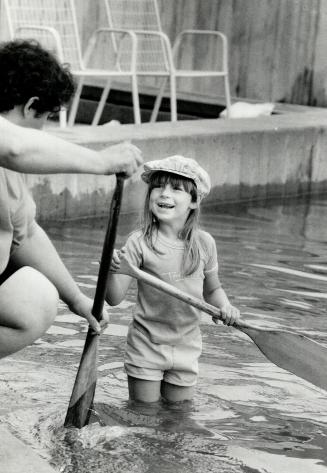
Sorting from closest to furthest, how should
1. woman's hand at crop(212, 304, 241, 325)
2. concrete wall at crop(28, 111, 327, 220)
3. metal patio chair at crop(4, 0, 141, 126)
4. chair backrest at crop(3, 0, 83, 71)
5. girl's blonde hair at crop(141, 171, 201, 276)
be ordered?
woman's hand at crop(212, 304, 241, 325)
girl's blonde hair at crop(141, 171, 201, 276)
concrete wall at crop(28, 111, 327, 220)
metal patio chair at crop(4, 0, 141, 126)
chair backrest at crop(3, 0, 83, 71)

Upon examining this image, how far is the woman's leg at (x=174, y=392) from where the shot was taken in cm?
518

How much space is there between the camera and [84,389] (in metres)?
4.66

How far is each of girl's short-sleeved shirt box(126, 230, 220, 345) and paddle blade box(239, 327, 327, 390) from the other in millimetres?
357

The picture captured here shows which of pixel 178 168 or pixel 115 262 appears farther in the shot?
pixel 178 168

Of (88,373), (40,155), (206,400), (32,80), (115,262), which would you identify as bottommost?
(206,400)

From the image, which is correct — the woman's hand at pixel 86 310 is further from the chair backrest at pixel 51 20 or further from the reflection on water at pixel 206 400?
the chair backrest at pixel 51 20

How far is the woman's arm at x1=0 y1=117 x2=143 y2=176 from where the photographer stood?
3670mm

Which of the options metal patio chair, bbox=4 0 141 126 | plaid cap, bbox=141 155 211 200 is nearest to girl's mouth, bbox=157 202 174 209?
plaid cap, bbox=141 155 211 200

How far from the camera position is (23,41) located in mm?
4320

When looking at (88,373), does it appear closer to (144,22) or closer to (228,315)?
(228,315)

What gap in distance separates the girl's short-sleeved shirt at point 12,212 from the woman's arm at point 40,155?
355 mm

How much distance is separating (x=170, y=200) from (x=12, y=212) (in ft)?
3.47

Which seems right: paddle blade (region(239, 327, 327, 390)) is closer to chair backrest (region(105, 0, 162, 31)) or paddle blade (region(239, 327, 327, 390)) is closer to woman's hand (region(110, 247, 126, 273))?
woman's hand (region(110, 247, 126, 273))

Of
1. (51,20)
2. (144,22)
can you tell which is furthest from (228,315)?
(144,22)
